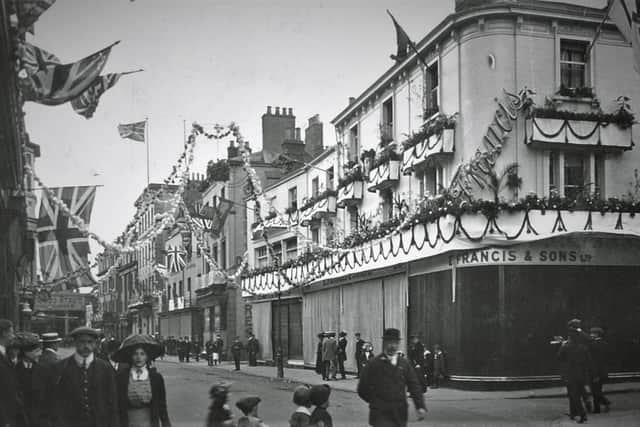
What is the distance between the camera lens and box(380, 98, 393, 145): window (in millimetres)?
29031

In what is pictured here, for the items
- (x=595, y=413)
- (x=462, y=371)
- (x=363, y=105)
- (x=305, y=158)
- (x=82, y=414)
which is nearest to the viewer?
(x=82, y=414)

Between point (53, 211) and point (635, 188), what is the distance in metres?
16.1

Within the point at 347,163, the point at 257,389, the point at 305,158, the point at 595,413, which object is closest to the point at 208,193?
the point at 305,158

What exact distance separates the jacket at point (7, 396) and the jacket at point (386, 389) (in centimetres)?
370

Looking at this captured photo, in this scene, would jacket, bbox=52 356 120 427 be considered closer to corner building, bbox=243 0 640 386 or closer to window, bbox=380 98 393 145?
corner building, bbox=243 0 640 386

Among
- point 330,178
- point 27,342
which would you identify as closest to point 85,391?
point 27,342

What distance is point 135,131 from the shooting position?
18250 mm

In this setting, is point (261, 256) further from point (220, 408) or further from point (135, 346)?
point (220, 408)

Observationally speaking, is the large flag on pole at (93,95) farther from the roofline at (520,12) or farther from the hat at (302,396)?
the roofline at (520,12)

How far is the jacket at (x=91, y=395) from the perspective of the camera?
25.8 ft

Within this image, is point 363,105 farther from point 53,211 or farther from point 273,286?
point 53,211

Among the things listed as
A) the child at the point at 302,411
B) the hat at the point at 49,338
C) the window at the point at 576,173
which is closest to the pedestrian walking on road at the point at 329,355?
the window at the point at 576,173

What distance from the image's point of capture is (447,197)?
2247 centimetres

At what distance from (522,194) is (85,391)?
16.9 metres
